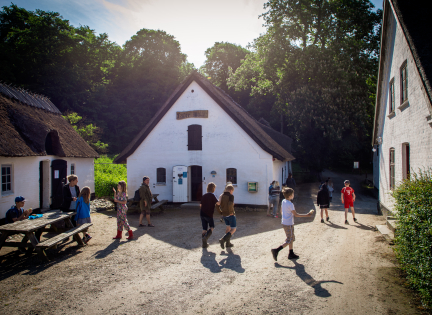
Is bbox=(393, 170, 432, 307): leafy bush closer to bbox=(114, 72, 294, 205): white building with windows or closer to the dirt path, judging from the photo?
the dirt path

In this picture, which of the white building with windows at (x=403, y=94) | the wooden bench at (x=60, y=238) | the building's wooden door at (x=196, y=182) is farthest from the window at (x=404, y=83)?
the wooden bench at (x=60, y=238)

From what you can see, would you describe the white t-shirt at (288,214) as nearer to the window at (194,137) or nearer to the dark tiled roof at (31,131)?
the window at (194,137)

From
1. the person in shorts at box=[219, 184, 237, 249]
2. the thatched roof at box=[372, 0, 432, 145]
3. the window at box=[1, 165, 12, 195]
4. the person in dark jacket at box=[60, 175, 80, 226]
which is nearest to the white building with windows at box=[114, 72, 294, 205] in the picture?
the window at box=[1, 165, 12, 195]

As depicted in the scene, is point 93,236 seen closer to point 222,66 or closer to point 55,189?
point 55,189

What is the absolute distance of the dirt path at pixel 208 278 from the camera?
15.3ft

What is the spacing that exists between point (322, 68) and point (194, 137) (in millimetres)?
14825

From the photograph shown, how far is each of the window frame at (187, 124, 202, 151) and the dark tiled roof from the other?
251 inches

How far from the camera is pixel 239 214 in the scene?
1375 cm

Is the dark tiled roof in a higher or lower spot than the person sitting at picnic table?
higher

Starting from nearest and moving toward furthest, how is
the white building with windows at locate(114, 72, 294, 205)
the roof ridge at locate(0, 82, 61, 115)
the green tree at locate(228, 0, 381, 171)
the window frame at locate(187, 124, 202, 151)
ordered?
the roof ridge at locate(0, 82, 61, 115)
the white building with windows at locate(114, 72, 294, 205)
the window frame at locate(187, 124, 202, 151)
the green tree at locate(228, 0, 381, 171)

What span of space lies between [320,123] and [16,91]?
2208 cm

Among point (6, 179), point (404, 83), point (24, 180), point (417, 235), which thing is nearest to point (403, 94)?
point (404, 83)

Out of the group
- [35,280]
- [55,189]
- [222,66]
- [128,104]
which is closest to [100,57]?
[128,104]

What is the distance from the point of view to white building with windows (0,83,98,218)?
11.8 meters
